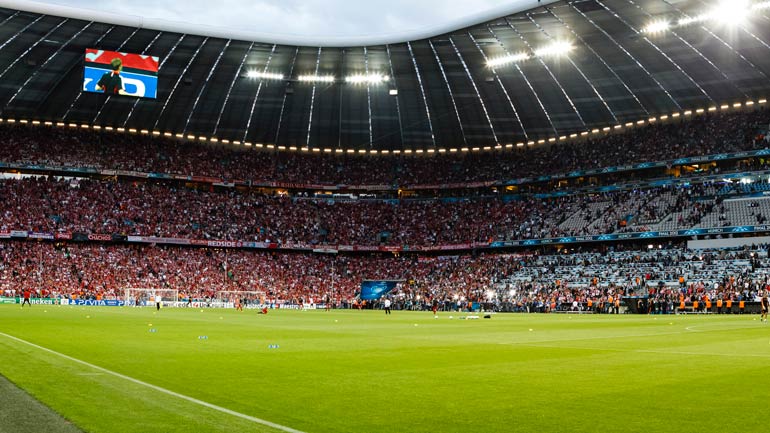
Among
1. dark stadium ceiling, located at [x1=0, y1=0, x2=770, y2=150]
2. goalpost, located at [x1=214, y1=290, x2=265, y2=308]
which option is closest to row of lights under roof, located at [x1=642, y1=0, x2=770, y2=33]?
dark stadium ceiling, located at [x1=0, y1=0, x2=770, y2=150]

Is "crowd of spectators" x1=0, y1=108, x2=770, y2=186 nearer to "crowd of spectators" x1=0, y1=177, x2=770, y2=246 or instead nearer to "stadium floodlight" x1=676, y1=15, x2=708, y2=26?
"crowd of spectators" x1=0, y1=177, x2=770, y2=246

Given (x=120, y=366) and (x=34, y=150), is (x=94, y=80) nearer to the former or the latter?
(x=34, y=150)

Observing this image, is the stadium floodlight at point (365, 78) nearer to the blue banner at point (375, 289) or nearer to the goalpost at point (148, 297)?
the blue banner at point (375, 289)

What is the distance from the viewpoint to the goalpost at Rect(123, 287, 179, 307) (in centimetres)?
6150

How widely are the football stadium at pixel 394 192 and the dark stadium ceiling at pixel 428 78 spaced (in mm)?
353

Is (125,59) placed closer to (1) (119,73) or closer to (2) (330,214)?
(1) (119,73)

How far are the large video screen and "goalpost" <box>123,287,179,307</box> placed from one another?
19.7m

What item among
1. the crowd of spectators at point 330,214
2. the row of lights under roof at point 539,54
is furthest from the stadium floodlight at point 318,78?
the crowd of spectators at point 330,214

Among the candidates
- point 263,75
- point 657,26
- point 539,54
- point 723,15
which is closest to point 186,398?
point 657,26

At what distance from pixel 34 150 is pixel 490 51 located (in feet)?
164

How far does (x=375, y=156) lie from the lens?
293ft

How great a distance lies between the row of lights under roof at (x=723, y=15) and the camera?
44531 millimetres

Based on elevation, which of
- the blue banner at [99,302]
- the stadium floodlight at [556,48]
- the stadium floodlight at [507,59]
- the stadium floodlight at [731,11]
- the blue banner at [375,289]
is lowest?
the blue banner at [99,302]

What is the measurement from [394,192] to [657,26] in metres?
45.5
